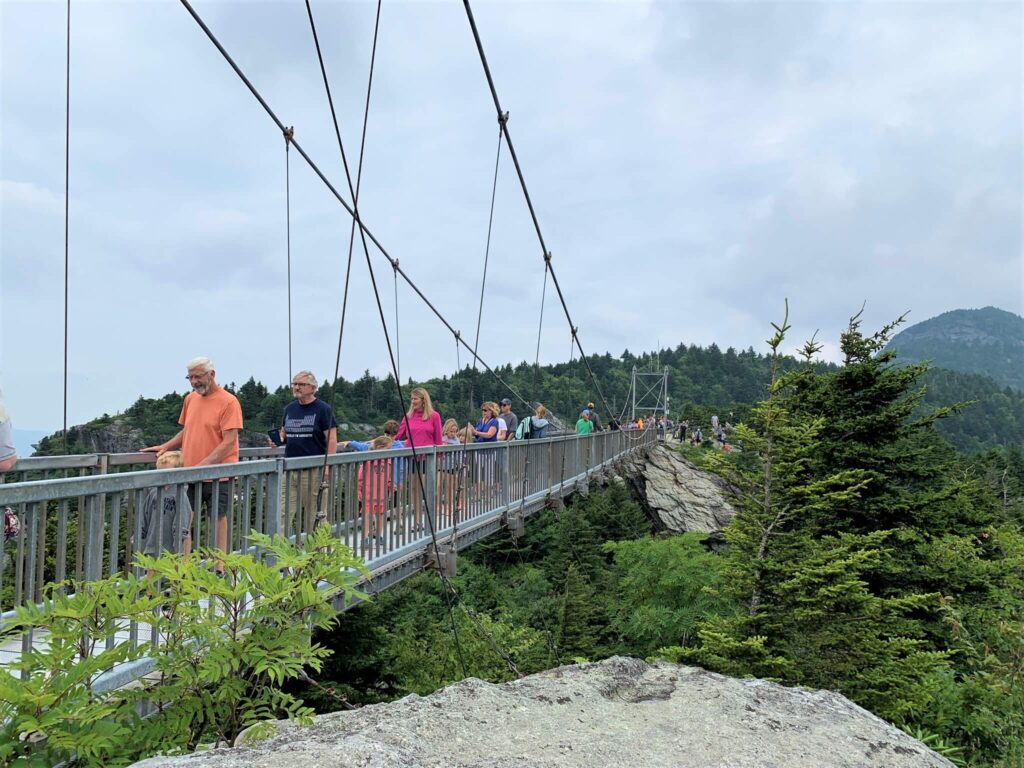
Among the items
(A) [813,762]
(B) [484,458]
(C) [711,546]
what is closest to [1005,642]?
(B) [484,458]

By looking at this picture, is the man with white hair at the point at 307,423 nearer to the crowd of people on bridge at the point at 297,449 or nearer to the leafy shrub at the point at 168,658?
the crowd of people on bridge at the point at 297,449

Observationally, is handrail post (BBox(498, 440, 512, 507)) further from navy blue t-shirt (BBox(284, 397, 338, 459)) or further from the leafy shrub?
the leafy shrub

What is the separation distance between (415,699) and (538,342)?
41.5ft

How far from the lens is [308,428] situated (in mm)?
5516

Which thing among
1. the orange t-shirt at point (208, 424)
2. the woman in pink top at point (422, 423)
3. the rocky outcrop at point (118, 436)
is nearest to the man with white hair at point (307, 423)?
the orange t-shirt at point (208, 424)

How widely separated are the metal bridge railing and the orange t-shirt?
307mm

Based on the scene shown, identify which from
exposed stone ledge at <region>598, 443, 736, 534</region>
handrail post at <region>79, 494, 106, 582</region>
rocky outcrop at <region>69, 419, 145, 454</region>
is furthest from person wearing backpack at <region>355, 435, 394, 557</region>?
exposed stone ledge at <region>598, 443, 736, 534</region>

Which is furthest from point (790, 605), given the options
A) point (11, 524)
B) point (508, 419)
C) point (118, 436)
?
point (118, 436)

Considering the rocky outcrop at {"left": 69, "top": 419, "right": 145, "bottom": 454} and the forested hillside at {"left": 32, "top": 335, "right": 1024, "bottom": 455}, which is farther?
the forested hillside at {"left": 32, "top": 335, "right": 1024, "bottom": 455}

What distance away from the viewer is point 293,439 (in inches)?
219

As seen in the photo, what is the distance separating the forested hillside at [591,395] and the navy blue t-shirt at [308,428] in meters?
3.39

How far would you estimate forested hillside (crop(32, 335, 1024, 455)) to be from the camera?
2967 centimetres

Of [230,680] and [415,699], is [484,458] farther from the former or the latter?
[230,680]

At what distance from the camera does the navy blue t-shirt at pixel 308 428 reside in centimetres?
549
